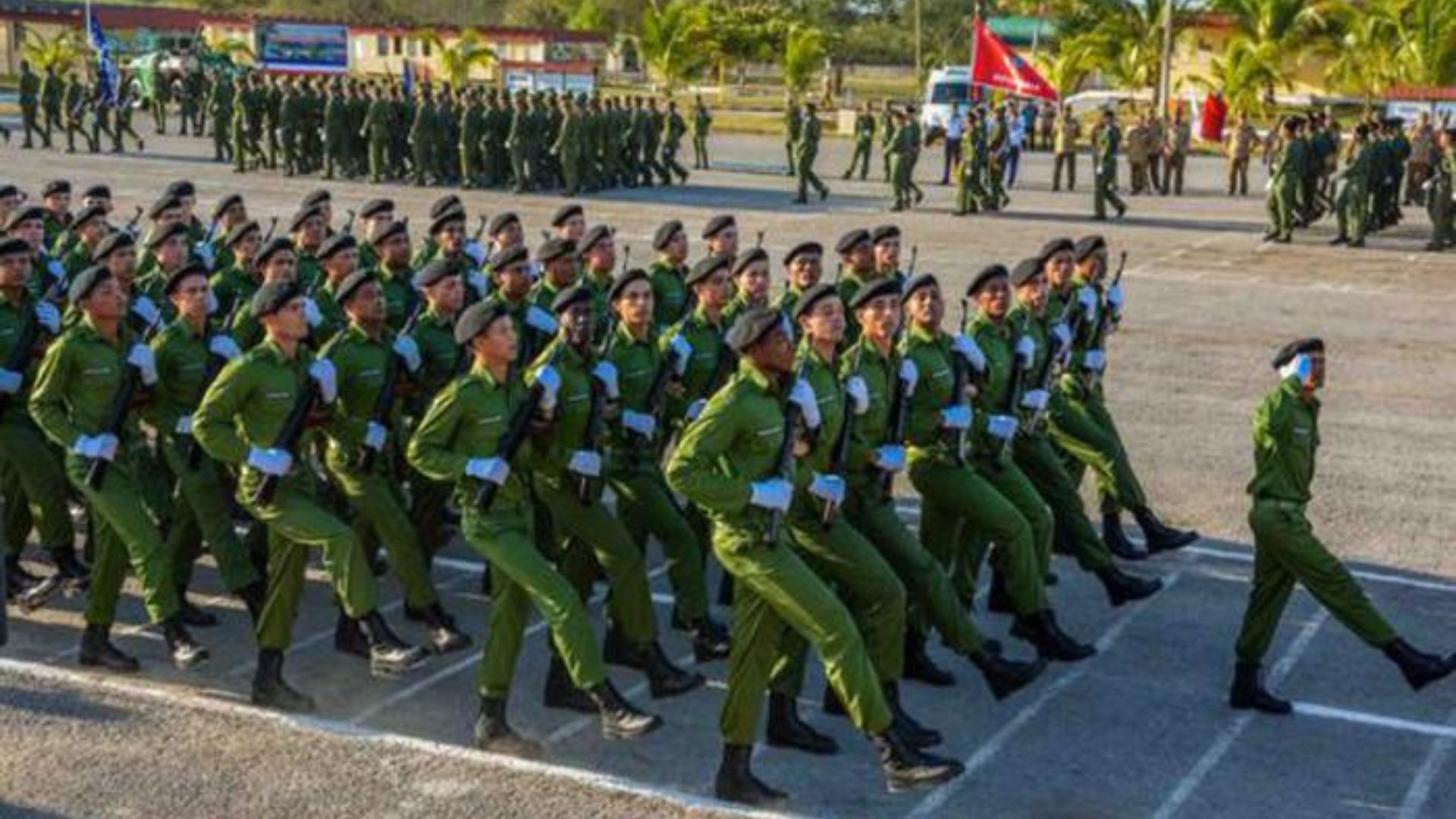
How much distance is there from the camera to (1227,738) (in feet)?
28.5

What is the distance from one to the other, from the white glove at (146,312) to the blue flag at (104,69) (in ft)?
101

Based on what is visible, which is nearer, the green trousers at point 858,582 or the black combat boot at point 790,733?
the green trousers at point 858,582

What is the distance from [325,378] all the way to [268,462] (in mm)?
515

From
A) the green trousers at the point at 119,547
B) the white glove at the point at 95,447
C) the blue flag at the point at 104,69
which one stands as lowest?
the green trousers at the point at 119,547

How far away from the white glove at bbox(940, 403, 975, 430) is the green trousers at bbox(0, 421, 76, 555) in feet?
15.4

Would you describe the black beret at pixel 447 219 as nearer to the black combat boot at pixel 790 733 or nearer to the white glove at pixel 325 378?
the white glove at pixel 325 378

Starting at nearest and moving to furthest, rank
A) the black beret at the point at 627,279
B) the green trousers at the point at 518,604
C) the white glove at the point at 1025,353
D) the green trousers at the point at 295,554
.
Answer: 1. the green trousers at the point at 518,604
2. the green trousers at the point at 295,554
3. the black beret at the point at 627,279
4. the white glove at the point at 1025,353

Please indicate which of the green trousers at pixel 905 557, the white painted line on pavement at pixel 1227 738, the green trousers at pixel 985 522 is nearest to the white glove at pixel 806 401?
the green trousers at pixel 905 557

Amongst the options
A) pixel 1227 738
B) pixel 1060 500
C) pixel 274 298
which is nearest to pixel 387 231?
pixel 274 298

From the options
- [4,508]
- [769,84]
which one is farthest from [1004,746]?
[769,84]

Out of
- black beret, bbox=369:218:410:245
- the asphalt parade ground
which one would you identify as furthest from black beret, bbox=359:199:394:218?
the asphalt parade ground

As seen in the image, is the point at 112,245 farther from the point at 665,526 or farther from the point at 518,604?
the point at 518,604

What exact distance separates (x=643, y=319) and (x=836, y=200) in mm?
23689

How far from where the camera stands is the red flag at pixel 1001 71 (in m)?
33.3
